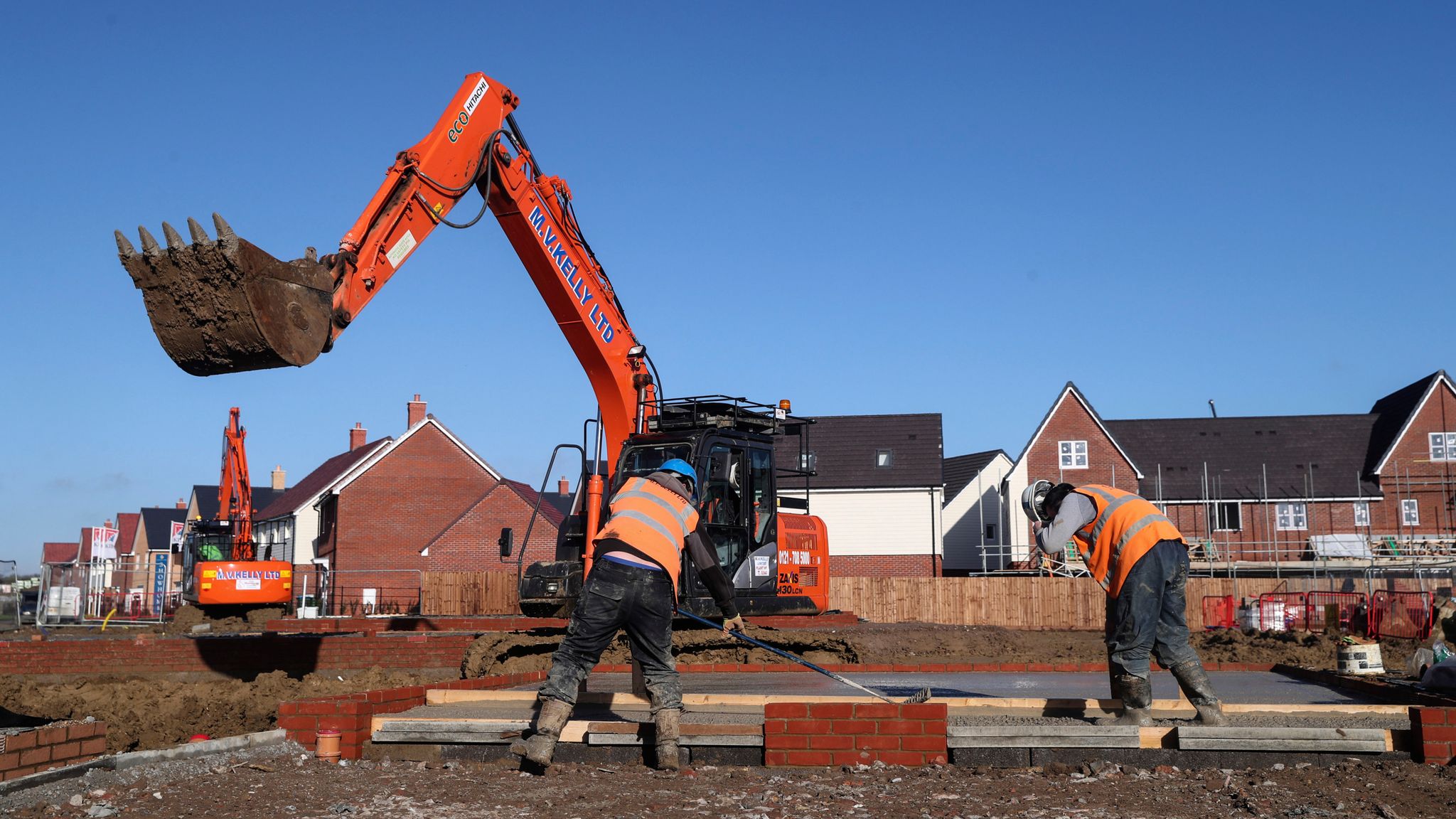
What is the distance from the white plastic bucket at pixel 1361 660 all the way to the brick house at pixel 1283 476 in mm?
30839

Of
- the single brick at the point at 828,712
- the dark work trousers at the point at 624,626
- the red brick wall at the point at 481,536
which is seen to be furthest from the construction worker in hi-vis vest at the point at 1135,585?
the red brick wall at the point at 481,536

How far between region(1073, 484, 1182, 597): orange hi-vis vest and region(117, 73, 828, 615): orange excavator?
5.70 m

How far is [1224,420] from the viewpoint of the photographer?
45.7 metres

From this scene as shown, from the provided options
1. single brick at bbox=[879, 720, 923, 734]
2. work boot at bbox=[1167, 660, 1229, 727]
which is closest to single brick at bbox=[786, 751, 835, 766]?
single brick at bbox=[879, 720, 923, 734]

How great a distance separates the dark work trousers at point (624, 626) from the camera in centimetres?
677

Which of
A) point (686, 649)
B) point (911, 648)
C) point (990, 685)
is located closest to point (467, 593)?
point (911, 648)

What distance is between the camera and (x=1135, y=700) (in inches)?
273

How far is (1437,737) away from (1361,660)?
5.34m

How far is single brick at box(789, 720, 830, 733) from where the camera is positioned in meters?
6.59

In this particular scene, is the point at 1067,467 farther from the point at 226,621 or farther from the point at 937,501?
the point at 226,621

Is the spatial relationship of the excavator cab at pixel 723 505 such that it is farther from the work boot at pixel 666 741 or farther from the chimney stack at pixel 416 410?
the chimney stack at pixel 416 410

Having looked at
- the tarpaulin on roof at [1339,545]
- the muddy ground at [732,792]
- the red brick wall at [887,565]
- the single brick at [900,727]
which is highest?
the tarpaulin on roof at [1339,545]

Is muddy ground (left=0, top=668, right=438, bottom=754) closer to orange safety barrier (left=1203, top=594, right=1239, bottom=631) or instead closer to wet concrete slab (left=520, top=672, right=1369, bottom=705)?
wet concrete slab (left=520, top=672, right=1369, bottom=705)

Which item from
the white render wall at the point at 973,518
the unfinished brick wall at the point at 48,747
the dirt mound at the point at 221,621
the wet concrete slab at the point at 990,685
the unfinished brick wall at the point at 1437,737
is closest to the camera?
the unfinished brick wall at the point at 48,747
